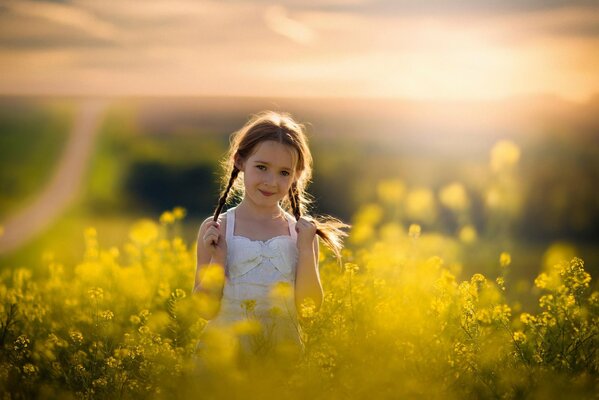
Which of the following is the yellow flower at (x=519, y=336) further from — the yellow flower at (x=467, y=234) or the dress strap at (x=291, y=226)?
the yellow flower at (x=467, y=234)

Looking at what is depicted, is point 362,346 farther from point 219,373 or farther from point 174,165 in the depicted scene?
point 174,165

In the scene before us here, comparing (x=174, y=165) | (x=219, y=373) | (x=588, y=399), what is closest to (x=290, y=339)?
(x=219, y=373)

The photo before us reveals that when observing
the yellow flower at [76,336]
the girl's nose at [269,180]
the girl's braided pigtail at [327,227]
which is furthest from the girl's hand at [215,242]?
the yellow flower at [76,336]

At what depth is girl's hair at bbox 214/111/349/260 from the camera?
3766 millimetres

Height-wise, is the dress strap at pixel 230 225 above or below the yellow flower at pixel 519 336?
above

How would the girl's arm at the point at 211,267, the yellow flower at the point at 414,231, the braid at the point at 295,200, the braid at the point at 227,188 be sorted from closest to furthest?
1. the girl's arm at the point at 211,267
2. the braid at the point at 227,188
3. the braid at the point at 295,200
4. the yellow flower at the point at 414,231

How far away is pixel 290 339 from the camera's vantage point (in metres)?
3.58

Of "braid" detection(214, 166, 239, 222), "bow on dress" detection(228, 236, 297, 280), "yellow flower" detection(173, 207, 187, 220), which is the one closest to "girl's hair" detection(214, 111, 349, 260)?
"braid" detection(214, 166, 239, 222)

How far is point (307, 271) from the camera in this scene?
369 centimetres

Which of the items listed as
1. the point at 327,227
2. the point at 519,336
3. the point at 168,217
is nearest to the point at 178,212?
the point at 168,217

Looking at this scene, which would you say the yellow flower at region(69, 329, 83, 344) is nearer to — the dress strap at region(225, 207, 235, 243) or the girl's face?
the dress strap at region(225, 207, 235, 243)

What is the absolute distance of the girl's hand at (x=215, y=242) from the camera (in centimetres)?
356

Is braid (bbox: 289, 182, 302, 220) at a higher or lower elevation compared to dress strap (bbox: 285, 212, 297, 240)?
higher

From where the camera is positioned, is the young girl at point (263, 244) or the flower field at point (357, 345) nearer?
the flower field at point (357, 345)
